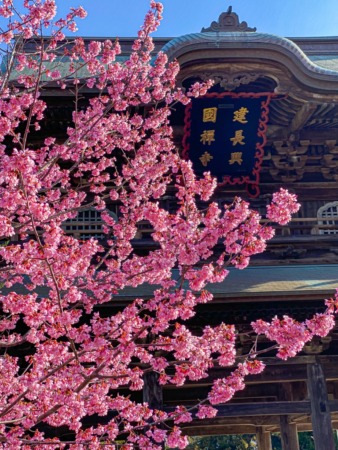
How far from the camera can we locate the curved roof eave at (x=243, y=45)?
26.6 feet

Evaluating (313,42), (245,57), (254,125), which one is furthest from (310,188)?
(313,42)

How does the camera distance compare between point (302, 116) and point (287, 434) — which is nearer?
point (302, 116)

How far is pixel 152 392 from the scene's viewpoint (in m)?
6.79

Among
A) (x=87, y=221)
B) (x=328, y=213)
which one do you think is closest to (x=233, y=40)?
(x=328, y=213)

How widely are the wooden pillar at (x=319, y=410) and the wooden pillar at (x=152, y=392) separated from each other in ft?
7.17

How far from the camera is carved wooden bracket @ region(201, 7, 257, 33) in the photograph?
908cm

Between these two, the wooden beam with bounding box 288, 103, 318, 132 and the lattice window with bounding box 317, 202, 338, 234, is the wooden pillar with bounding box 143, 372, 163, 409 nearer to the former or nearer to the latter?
the lattice window with bounding box 317, 202, 338, 234

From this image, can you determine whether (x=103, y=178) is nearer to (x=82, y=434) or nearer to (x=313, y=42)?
(x=82, y=434)

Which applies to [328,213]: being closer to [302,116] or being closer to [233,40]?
[302,116]

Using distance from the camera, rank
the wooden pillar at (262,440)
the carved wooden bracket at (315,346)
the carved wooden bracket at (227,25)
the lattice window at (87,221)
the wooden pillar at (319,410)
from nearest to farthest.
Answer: the wooden pillar at (319,410) < the carved wooden bracket at (315,346) < the carved wooden bracket at (227,25) < the lattice window at (87,221) < the wooden pillar at (262,440)

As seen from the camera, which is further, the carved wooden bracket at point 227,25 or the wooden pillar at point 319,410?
the carved wooden bracket at point 227,25

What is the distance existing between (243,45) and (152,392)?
18.3 feet

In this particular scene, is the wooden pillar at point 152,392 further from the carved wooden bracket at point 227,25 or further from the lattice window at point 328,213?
the carved wooden bracket at point 227,25

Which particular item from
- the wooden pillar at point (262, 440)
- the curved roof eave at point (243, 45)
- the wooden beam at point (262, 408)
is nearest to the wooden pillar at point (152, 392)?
the wooden beam at point (262, 408)
